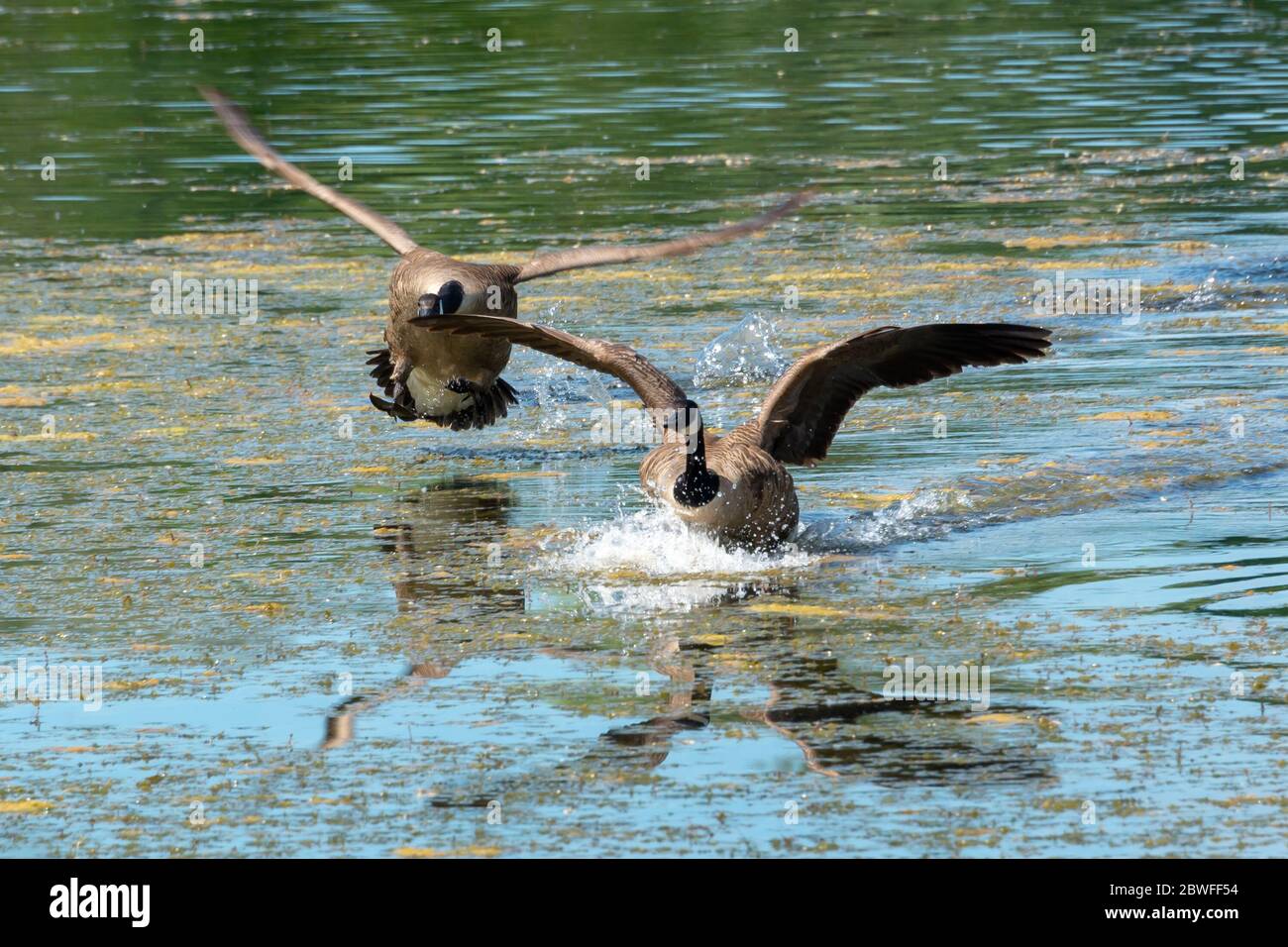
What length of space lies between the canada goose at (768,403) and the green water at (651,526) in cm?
27

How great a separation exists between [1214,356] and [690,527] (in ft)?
17.9

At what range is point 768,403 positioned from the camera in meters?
10.5

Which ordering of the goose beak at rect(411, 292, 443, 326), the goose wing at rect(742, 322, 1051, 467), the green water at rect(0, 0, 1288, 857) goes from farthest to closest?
1. the goose beak at rect(411, 292, 443, 326)
2. the goose wing at rect(742, 322, 1051, 467)
3. the green water at rect(0, 0, 1288, 857)

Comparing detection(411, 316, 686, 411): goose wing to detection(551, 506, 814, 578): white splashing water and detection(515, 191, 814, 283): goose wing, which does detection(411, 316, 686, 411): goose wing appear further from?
detection(515, 191, 814, 283): goose wing

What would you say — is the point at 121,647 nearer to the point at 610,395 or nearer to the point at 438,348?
the point at 438,348

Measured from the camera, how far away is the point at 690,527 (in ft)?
32.2

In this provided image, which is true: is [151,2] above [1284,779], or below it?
above

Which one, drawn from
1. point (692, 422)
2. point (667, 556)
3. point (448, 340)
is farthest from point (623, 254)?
point (692, 422)

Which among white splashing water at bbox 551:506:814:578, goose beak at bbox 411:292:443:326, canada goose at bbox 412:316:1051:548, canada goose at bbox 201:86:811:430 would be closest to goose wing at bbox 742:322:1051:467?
canada goose at bbox 412:316:1051:548

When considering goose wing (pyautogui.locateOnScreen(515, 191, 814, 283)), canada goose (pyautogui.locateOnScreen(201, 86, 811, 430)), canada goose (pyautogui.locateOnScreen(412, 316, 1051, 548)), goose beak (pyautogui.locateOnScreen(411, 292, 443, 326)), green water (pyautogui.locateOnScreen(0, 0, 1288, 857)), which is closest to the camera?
green water (pyautogui.locateOnScreen(0, 0, 1288, 857))

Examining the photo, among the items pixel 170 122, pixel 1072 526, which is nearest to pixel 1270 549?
pixel 1072 526

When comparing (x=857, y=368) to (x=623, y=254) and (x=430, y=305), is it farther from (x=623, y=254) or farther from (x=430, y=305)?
(x=430, y=305)

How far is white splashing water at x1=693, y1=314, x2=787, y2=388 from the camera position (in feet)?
46.1

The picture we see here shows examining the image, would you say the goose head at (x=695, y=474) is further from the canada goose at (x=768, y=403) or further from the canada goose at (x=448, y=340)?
the canada goose at (x=448, y=340)
